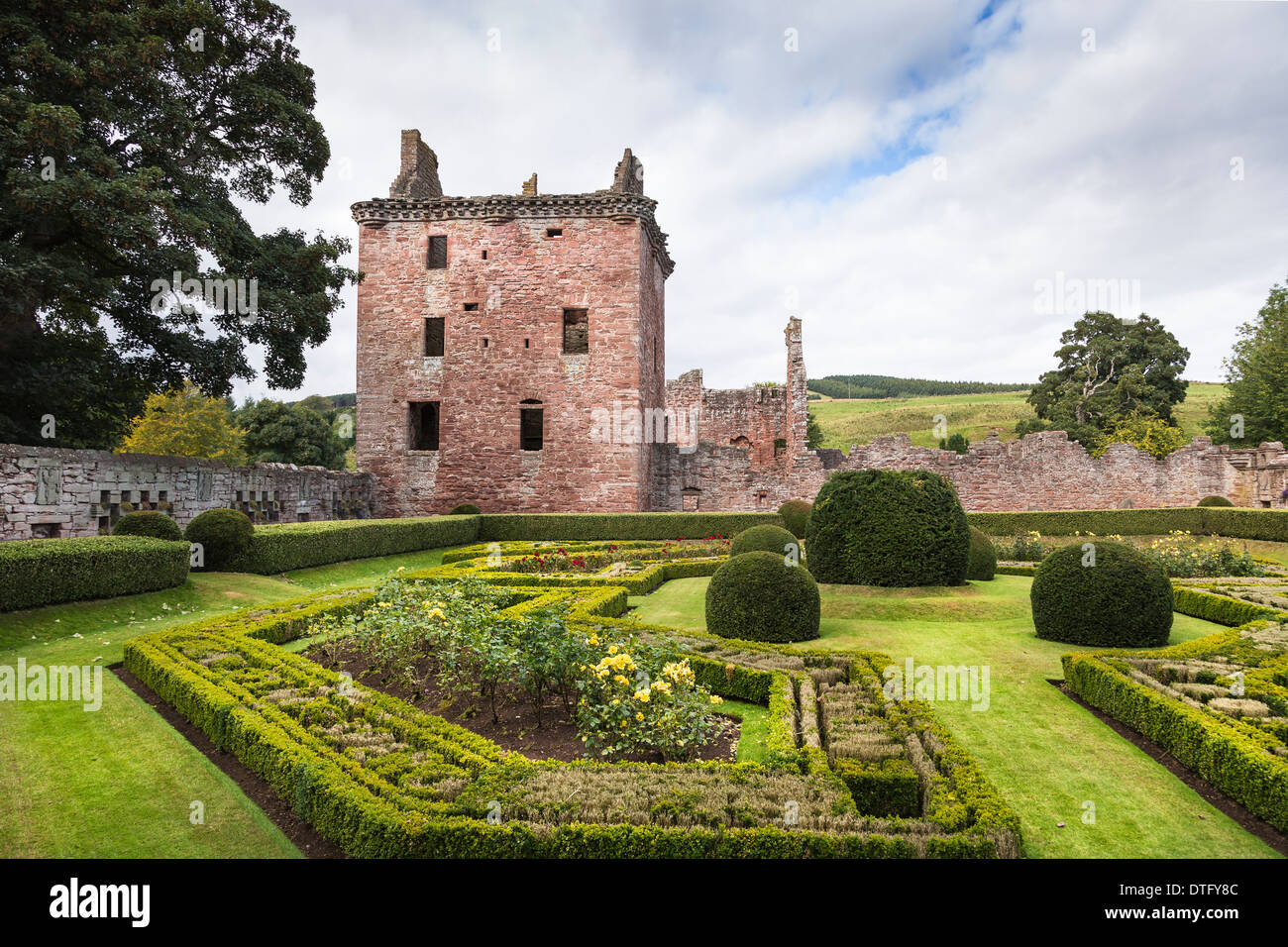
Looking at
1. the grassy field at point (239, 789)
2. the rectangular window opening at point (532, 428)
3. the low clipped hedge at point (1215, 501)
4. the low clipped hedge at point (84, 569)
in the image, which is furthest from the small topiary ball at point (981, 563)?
the rectangular window opening at point (532, 428)

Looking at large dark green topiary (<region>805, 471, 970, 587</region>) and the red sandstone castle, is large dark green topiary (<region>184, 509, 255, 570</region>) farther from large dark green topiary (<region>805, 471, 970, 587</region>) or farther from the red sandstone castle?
the red sandstone castle

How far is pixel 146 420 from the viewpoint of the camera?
36.3m

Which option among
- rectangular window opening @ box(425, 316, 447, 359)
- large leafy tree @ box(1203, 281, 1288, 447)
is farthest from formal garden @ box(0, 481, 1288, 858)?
large leafy tree @ box(1203, 281, 1288, 447)

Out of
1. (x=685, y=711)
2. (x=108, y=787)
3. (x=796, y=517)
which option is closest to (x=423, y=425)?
(x=796, y=517)

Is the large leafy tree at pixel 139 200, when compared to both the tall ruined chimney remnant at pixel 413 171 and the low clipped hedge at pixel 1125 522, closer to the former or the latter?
the tall ruined chimney remnant at pixel 413 171

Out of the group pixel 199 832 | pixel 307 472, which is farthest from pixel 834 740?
pixel 307 472

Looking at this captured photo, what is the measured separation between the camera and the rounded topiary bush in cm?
791

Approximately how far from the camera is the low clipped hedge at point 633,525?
19.4 m

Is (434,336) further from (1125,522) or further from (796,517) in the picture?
(1125,522)

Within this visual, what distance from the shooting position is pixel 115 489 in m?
12.6

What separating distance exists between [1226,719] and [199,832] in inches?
263

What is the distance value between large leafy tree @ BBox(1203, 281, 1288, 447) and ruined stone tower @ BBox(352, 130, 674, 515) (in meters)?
27.2

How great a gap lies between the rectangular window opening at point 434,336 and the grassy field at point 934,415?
30.4m
